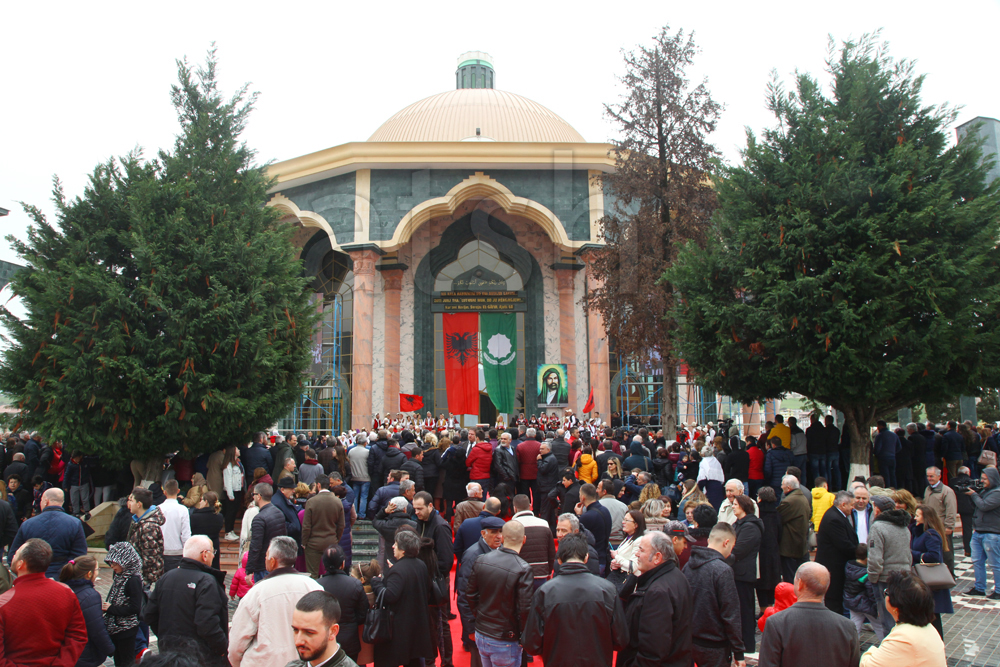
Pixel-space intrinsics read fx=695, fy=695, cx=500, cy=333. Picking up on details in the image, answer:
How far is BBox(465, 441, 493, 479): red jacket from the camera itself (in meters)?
9.20

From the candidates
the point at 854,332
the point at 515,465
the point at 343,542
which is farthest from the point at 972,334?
the point at 343,542

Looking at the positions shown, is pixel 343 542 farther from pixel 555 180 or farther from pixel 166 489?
pixel 555 180

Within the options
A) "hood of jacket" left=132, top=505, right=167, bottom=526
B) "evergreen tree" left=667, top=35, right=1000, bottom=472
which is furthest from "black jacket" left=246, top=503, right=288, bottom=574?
"evergreen tree" left=667, top=35, right=1000, bottom=472

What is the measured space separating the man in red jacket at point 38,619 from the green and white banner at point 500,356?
18.2 meters

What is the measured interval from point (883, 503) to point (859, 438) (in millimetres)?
5501

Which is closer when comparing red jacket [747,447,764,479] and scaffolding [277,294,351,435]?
red jacket [747,447,764,479]

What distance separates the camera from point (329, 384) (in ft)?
74.6

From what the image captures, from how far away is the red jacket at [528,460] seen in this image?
31.0 ft

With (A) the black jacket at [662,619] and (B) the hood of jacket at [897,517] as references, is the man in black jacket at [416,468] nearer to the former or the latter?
(A) the black jacket at [662,619]

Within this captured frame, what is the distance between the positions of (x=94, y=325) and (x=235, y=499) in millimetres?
3089

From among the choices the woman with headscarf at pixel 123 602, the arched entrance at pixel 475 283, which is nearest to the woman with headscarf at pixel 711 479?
the woman with headscarf at pixel 123 602

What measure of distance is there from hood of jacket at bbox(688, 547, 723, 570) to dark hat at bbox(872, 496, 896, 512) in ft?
6.60

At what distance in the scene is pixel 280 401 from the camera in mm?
10875

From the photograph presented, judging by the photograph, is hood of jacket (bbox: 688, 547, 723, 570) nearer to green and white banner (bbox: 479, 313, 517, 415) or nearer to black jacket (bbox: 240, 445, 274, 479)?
black jacket (bbox: 240, 445, 274, 479)
